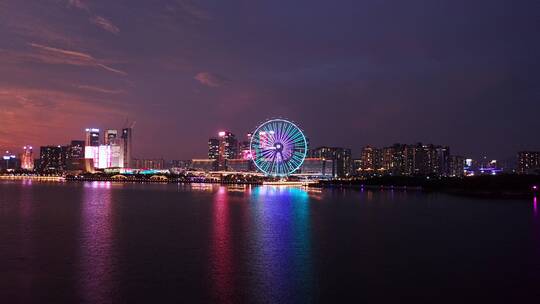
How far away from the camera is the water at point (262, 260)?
53.4 ft

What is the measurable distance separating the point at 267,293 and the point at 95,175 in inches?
7106

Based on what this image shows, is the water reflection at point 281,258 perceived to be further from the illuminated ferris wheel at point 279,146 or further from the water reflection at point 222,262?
the illuminated ferris wheel at point 279,146

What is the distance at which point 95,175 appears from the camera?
18675 cm

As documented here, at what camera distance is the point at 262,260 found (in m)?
21.4

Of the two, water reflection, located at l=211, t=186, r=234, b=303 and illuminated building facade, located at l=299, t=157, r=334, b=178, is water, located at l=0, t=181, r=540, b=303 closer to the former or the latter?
water reflection, located at l=211, t=186, r=234, b=303

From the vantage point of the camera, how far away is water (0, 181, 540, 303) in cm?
1628

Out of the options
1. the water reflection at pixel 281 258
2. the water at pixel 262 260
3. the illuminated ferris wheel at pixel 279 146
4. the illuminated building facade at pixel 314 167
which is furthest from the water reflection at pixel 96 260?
the illuminated building facade at pixel 314 167

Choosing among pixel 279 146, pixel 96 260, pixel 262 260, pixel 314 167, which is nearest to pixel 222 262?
pixel 262 260

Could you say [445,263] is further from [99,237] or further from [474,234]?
[99,237]

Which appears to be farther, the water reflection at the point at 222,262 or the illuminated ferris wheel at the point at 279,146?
the illuminated ferris wheel at the point at 279,146

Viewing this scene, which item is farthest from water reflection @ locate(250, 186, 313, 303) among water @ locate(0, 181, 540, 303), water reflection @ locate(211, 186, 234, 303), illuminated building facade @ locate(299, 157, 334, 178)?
illuminated building facade @ locate(299, 157, 334, 178)

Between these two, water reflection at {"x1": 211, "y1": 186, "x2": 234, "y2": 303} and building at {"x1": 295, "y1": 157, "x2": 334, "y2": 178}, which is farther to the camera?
building at {"x1": 295, "y1": 157, "x2": 334, "y2": 178}

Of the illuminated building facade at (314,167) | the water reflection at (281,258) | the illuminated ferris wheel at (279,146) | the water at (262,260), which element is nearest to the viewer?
the water at (262,260)

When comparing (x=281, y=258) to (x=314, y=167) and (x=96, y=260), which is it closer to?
(x=96, y=260)
